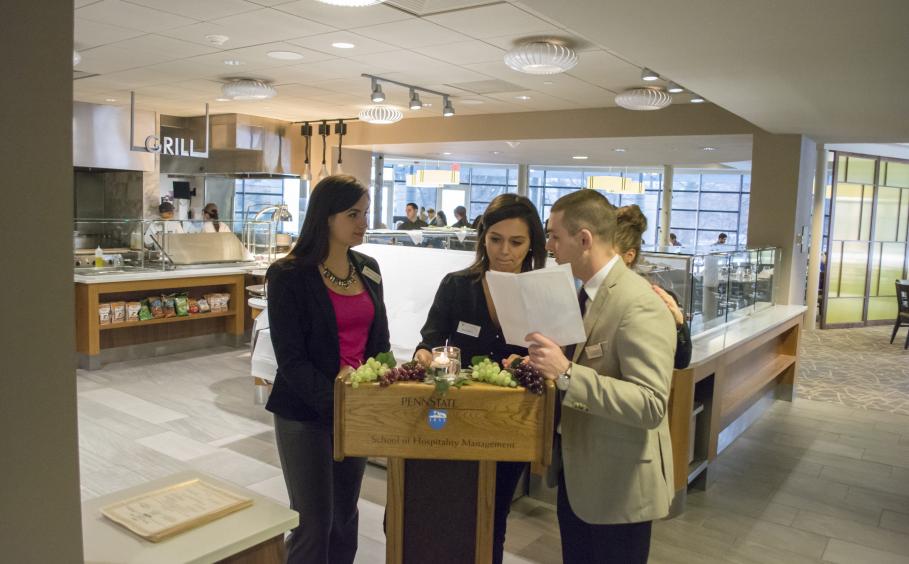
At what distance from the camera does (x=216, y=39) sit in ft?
18.5

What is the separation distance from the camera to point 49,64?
0.93 m

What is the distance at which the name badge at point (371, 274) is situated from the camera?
2.33 m

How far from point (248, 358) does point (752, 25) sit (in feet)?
18.4

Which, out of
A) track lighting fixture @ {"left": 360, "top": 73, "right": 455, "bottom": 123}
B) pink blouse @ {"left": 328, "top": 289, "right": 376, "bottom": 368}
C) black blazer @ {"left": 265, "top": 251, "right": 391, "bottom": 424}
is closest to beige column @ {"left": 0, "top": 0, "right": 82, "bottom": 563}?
black blazer @ {"left": 265, "top": 251, "right": 391, "bottom": 424}

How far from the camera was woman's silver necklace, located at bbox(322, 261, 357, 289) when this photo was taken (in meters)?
2.22

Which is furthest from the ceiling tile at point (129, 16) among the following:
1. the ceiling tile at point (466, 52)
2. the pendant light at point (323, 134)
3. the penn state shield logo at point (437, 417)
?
the pendant light at point (323, 134)

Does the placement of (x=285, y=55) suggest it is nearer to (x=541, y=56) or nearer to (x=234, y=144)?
(x=541, y=56)

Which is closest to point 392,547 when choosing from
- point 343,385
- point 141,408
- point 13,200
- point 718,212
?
point 343,385

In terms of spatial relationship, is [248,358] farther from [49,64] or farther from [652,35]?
[49,64]

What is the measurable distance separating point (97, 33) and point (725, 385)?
18.3ft

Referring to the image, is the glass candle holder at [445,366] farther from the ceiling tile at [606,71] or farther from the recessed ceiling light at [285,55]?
the recessed ceiling light at [285,55]

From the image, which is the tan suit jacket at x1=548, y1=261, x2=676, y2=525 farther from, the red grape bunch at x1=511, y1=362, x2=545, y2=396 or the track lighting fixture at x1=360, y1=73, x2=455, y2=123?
the track lighting fixture at x1=360, y1=73, x2=455, y2=123

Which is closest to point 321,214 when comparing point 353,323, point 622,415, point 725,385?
point 353,323

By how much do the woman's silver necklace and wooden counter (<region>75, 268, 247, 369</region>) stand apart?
5083 millimetres
